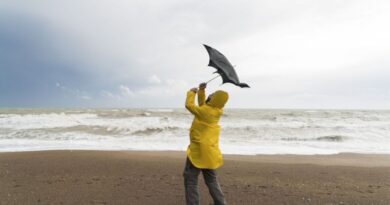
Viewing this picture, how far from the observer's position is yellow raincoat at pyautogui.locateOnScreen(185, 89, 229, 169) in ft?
12.9

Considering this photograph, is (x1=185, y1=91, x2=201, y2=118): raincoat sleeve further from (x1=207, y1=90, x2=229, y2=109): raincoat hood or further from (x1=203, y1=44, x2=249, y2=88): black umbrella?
(x1=203, y1=44, x2=249, y2=88): black umbrella

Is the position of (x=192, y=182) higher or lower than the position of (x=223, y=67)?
lower

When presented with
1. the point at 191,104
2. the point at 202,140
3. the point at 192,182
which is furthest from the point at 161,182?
the point at 191,104

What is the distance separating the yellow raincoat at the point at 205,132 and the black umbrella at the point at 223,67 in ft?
0.68

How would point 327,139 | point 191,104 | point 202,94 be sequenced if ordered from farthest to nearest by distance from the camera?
1. point 327,139
2. point 202,94
3. point 191,104

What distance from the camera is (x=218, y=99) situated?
13.2ft

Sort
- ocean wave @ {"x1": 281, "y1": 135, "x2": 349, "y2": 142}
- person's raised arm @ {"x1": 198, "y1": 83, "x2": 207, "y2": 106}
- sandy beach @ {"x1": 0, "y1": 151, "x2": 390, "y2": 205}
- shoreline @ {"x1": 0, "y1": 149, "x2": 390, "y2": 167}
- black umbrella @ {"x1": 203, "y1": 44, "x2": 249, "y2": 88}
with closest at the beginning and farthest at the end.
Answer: black umbrella @ {"x1": 203, "y1": 44, "x2": 249, "y2": 88}
person's raised arm @ {"x1": 198, "y1": 83, "x2": 207, "y2": 106}
sandy beach @ {"x1": 0, "y1": 151, "x2": 390, "y2": 205}
shoreline @ {"x1": 0, "y1": 149, "x2": 390, "y2": 167}
ocean wave @ {"x1": 281, "y1": 135, "x2": 349, "y2": 142}

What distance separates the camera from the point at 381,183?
6.29 m

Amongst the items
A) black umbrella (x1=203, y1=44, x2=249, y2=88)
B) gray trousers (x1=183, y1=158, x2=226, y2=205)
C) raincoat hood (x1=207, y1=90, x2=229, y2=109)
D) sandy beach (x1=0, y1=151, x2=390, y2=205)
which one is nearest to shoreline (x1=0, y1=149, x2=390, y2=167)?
sandy beach (x1=0, y1=151, x2=390, y2=205)

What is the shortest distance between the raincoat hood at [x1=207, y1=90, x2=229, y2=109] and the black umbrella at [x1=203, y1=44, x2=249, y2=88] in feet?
0.58

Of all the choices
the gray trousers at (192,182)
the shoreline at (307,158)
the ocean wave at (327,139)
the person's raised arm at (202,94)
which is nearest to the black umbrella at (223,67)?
the person's raised arm at (202,94)

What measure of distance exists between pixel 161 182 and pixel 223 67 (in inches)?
114

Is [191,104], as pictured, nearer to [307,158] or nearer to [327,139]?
[307,158]

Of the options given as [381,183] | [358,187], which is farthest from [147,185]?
[381,183]
